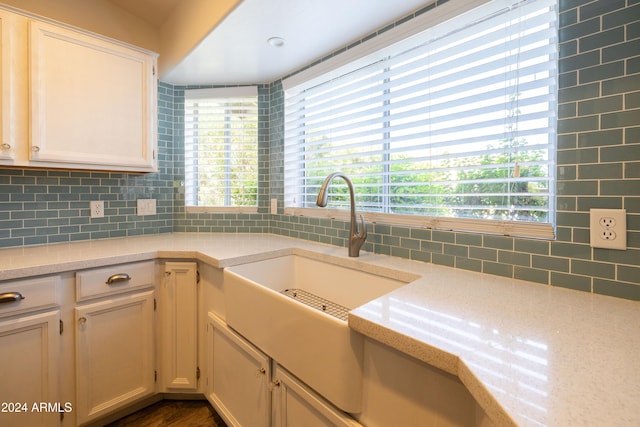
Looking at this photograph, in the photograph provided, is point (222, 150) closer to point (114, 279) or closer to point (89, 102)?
point (89, 102)

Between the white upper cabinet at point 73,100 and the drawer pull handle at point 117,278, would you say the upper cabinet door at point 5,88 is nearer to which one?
the white upper cabinet at point 73,100

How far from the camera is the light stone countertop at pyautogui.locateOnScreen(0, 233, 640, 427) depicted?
46cm

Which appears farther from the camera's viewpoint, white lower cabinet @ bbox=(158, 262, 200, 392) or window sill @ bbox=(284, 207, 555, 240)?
white lower cabinet @ bbox=(158, 262, 200, 392)

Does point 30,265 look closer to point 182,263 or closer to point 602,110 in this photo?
point 182,263

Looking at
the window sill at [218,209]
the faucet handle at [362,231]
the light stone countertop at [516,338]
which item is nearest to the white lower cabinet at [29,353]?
the light stone countertop at [516,338]

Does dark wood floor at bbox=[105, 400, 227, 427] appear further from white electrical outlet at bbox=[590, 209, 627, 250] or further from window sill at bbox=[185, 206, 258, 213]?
white electrical outlet at bbox=[590, 209, 627, 250]

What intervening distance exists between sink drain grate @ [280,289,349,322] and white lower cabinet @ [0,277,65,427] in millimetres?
1128

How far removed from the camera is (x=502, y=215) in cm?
120

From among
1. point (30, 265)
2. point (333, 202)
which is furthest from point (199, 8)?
point (30, 265)

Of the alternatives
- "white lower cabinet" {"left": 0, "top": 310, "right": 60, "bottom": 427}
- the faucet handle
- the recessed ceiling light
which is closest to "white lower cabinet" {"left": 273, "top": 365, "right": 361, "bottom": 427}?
the faucet handle

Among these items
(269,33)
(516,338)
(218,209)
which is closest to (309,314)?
(516,338)

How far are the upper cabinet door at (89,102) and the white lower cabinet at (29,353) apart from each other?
2.31 feet

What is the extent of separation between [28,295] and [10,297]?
2.3 inches

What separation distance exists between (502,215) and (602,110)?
0.45 metres
